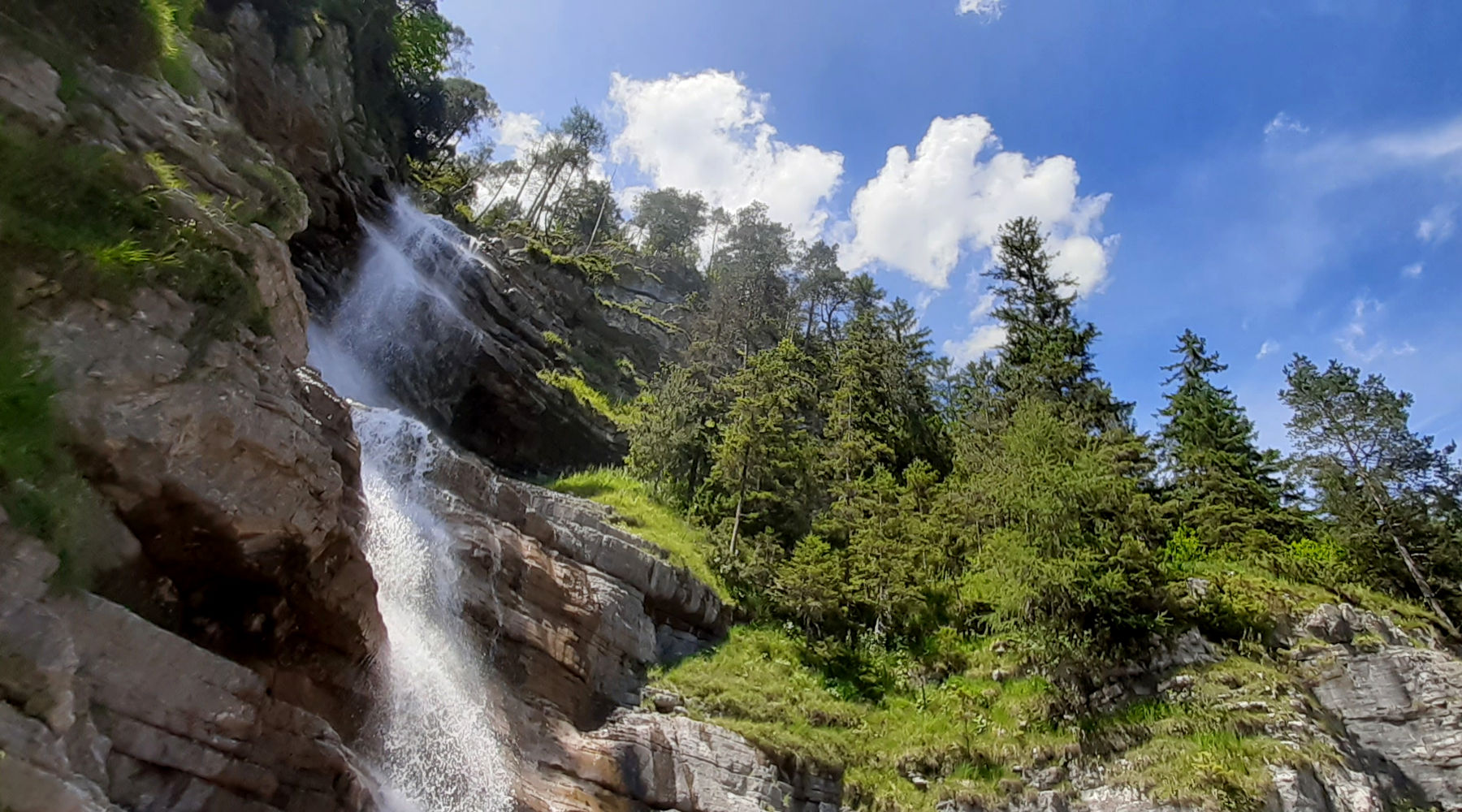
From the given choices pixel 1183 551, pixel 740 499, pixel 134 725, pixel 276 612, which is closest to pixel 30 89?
pixel 276 612

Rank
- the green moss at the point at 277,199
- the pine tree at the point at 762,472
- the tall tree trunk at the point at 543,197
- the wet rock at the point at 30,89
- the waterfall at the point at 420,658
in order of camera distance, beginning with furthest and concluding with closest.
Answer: the tall tree trunk at the point at 543,197 → the pine tree at the point at 762,472 → the green moss at the point at 277,199 → the waterfall at the point at 420,658 → the wet rock at the point at 30,89

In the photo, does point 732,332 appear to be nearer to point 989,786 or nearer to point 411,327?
point 411,327

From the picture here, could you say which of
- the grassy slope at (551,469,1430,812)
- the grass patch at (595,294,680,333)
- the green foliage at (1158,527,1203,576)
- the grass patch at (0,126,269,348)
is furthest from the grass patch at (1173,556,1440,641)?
the grass patch at (595,294,680,333)

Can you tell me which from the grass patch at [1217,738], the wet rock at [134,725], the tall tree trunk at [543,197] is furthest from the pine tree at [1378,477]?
the tall tree trunk at [543,197]

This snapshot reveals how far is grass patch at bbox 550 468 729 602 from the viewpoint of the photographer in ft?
73.5

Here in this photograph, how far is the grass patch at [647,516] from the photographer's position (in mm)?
22406

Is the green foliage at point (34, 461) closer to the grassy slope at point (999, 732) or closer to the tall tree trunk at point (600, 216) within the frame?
the grassy slope at point (999, 732)

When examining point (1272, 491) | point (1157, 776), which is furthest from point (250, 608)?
point (1272, 491)

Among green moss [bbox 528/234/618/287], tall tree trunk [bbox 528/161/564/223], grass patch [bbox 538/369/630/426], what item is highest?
tall tree trunk [bbox 528/161/564/223]

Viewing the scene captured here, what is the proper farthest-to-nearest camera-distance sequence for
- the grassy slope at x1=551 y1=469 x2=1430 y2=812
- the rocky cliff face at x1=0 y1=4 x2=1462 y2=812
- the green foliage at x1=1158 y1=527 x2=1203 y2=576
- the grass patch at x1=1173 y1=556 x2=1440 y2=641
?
the green foliage at x1=1158 y1=527 x2=1203 y2=576, the grass patch at x1=1173 y1=556 x2=1440 y2=641, the grassy slope at x1=551 y1=469 x2=1430 y2=812, the rocky cliff face at x1=0 y1=4 x2=1462 y2=812

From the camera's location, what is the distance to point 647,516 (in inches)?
977

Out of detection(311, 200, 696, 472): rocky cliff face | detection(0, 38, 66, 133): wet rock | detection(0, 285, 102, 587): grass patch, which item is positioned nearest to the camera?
detection(0, 285, 102, 587): grass patch

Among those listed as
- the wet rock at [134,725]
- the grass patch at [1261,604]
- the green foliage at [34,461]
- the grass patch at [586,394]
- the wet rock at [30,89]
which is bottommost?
the wet rock at [134,725]

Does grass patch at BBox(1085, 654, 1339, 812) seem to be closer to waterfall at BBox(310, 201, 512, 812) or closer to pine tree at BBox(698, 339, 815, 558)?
pine tree at BBox(698, 339, 815, 558)
